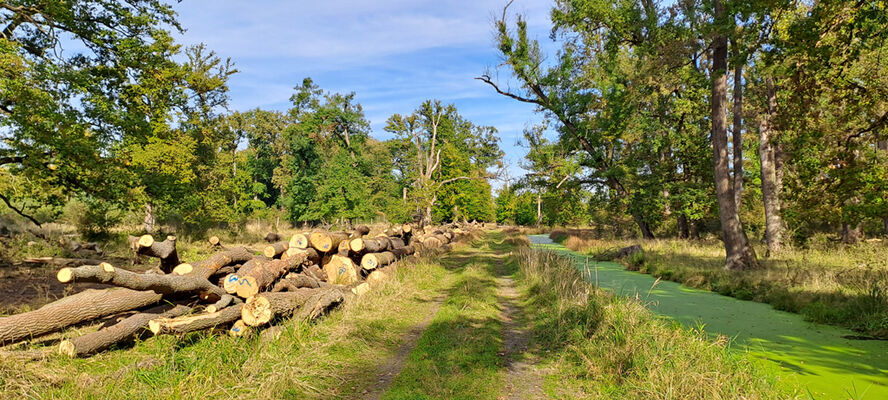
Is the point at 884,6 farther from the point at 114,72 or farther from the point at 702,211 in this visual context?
the point at 114,72

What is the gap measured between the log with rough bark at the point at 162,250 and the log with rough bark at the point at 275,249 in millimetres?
2346

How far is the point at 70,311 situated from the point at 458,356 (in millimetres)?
4496

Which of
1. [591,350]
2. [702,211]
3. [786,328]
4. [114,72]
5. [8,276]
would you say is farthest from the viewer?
[702,211]

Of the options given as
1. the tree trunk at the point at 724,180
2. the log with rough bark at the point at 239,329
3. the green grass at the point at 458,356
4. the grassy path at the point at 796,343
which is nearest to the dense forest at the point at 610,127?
the tree trunk at the point at 724,180

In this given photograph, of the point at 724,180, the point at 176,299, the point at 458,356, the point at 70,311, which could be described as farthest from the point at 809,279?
the point at 70,311

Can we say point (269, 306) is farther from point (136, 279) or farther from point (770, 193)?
point (770, 193)

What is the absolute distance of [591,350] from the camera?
4.95 meters

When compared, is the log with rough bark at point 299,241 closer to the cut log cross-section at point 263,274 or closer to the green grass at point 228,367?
the cut log cross-section at point 263,274

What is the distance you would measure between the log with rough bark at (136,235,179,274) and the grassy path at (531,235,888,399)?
7.19m

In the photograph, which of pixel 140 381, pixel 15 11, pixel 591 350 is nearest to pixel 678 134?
pixel 591 350

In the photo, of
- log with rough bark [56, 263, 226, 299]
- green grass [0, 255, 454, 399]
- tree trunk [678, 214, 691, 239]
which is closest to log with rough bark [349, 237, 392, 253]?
green grass [0, 255, 454, 399]

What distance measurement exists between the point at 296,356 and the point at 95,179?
40.7 feet

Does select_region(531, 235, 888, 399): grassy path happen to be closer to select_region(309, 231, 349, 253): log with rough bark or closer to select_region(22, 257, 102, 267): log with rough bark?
select_region(309, 231, 349, 253): log with rough bark

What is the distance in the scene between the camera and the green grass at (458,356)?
→ 4.27 meters
